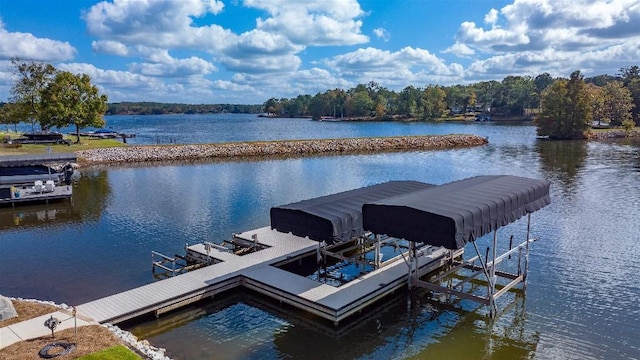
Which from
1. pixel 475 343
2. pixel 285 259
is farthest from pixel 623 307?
pixel 285 259

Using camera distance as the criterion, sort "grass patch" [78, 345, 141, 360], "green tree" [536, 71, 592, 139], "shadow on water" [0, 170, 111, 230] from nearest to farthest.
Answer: "grass patch" [78, 345, 141, 360] → "shadow on water" [0, 170, 111, 230] → "green tree" [536, 71, 592, 139]

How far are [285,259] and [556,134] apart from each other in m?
79.8

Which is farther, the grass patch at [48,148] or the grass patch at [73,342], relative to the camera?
the grass patch at [48,148]

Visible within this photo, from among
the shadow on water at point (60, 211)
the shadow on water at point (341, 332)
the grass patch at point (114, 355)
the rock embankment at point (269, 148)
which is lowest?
the shadow on water at point (341, 332)

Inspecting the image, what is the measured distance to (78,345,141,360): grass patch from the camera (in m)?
10.2

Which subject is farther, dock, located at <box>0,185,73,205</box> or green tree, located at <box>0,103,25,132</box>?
green tree, located at <box>0,103,25,132</box>

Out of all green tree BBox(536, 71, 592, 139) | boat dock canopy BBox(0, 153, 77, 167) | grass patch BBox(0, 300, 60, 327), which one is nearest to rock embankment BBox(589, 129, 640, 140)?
green tree BBox(536, 71, 592, 139)

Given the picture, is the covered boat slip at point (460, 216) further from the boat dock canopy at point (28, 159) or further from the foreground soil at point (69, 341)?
the boat dock canopy at point (28, 159)

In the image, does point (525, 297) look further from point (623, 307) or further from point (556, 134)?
point (556, 134)

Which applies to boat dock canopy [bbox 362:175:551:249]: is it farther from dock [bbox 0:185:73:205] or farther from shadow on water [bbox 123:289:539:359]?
dock [bbox 0:185:73:205]

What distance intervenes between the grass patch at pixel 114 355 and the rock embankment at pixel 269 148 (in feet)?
141

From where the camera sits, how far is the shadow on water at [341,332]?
12555mm

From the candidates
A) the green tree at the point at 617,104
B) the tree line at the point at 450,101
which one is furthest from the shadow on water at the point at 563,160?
the tree line at the point at 450,101

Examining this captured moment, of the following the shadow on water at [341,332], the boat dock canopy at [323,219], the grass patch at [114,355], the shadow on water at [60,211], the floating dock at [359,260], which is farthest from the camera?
the shadow on water at [60,211]
